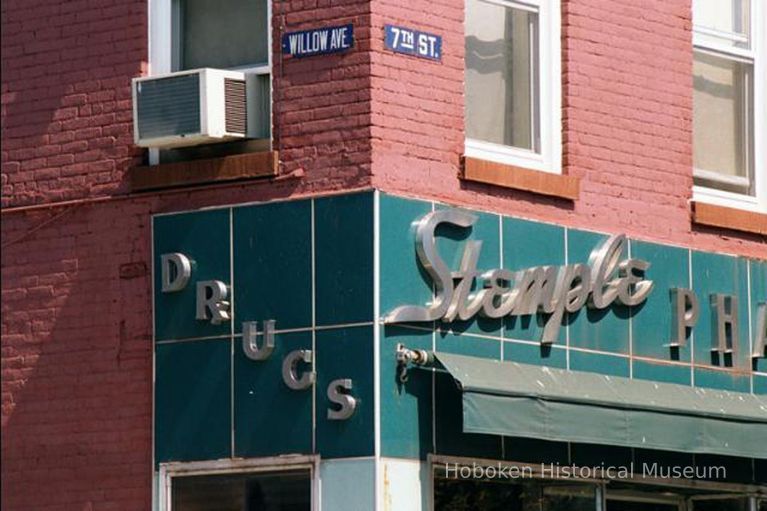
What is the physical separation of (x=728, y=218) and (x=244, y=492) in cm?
465

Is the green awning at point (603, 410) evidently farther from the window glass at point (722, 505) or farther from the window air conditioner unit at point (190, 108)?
the window air conditioner unit at point (190, 108)

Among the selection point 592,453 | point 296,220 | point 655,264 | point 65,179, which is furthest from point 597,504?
point 65,179

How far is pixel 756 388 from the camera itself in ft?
56.3

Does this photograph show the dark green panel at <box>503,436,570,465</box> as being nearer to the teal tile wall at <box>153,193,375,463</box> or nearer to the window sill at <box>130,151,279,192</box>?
the teal tile wall at <box>153,193,375,463</box>

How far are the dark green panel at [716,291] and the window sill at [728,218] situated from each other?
248mm

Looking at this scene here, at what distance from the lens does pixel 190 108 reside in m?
15.2

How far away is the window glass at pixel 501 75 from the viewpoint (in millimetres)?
Answer: 15805

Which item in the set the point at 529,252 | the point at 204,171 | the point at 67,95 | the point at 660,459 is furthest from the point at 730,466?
the point at 67,95

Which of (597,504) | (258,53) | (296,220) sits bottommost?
(597,504)

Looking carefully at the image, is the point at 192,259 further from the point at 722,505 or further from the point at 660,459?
the point at 722,505

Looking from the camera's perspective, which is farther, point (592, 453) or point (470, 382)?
point (592, 453)

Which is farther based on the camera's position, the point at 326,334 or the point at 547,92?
the point at 547,92

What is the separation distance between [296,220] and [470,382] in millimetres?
1652

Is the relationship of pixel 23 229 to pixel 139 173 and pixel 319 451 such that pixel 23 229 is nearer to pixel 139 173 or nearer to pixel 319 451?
pixel 139 173
